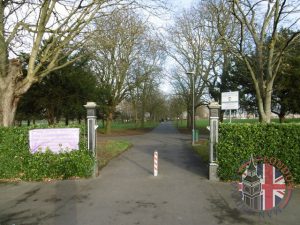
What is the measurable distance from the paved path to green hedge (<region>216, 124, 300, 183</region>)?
2.45ft

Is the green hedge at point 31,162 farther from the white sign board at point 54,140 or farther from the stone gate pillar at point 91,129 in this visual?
the stone gate pillar at point 91,129

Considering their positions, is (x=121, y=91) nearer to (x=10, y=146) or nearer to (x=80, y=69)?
(x=80, y=69)

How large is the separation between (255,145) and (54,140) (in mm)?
6624

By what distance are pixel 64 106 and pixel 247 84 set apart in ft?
66.2

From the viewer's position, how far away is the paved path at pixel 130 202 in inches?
251

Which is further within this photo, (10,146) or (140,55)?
(140,55)

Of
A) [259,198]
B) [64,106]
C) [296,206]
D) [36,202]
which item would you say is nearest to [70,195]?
[36,202]

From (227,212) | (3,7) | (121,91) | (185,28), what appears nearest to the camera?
(227,212)

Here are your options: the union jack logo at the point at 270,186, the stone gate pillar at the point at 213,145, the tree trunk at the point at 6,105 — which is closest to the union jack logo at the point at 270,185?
the union jack logo at the point at 270,186

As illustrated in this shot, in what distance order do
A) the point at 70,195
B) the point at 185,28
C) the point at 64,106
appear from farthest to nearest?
the point at 185,28, the point at 64,106, the point at 70,195

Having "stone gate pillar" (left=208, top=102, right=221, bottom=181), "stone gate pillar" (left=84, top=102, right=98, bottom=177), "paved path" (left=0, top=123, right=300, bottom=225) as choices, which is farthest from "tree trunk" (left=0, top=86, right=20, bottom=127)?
"stone gate pillar" (left=208, top=102, right=221, bottom=181)

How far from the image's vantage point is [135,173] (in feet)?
37.5

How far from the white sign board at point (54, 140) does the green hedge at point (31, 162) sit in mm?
171

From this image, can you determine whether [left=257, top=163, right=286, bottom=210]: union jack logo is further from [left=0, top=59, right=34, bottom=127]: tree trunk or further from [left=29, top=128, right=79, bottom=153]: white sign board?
[left=0, top=59, right=34, bottom=127]: tree trunk
